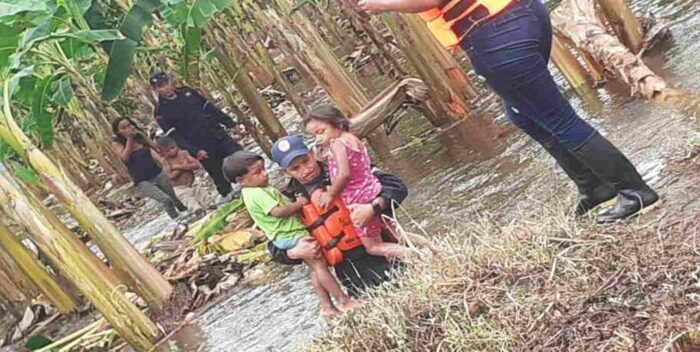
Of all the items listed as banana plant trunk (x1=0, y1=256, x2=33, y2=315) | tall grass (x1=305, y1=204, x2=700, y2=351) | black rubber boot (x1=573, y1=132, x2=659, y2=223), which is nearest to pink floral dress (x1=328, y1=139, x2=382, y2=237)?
tall grass (x1=305, y1=204, x2=700, y2=351)

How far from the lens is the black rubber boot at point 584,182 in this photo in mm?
4523

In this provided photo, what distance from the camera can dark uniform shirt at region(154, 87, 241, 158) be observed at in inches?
410

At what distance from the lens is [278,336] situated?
5.79 metres

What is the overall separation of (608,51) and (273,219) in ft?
9.76

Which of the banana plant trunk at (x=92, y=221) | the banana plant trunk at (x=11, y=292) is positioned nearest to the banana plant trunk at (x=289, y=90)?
the banana plant trunk at (x=92, y=221)

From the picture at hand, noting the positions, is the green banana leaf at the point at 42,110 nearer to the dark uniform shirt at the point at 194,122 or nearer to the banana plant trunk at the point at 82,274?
the banana plant trunk at the point at 82,274

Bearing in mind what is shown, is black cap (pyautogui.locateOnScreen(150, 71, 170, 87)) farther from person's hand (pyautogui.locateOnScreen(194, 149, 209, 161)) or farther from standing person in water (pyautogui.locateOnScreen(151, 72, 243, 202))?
person's hand (pyautogui.locateOnScreen(194, 149, 209, 161))

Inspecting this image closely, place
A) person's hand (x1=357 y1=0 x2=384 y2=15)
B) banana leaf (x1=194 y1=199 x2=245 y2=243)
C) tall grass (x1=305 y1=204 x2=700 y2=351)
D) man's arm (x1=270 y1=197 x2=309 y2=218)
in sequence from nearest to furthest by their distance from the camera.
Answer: tall grass (x1=305 y1=204 x2=700 y2=351)
person's hand (x1=357 y1=0 x2=384 y2=15)
man's arm (x1=270 y1=197 x2=309 y2=218)
banana leaf (x1=194 y1=199 x2=245 y2=243)

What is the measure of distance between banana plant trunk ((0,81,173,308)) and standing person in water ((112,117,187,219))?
11.8 feet

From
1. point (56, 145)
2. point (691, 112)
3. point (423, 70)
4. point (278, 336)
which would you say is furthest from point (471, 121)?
point (56, 145)

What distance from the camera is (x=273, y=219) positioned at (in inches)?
205

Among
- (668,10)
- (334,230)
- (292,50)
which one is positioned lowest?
(668,10)

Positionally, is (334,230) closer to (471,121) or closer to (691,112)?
(691,112)

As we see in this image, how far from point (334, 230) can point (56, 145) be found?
13596 mm
